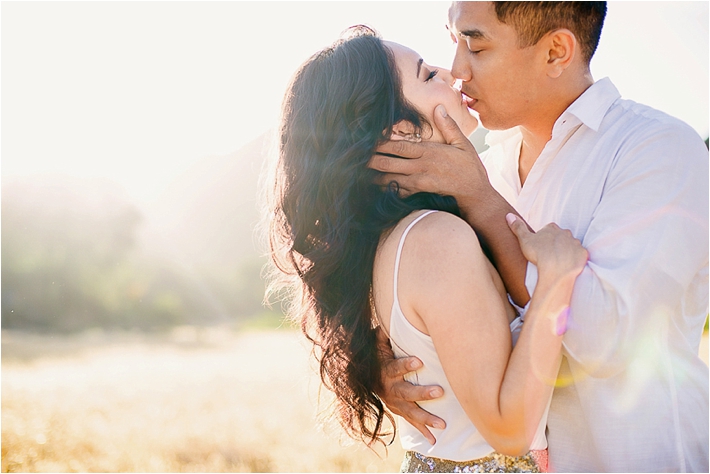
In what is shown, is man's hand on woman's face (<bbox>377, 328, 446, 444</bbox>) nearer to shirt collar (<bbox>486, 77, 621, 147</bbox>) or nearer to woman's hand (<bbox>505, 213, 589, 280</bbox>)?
woman's hand (<bbox>505, 213, 589, 280</bbox>)

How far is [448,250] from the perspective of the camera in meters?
2.55

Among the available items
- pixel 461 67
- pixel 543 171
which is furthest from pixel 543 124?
pixel 461 67

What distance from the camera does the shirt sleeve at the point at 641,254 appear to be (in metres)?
2.60

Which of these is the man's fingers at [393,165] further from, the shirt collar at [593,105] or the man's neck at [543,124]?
the man's neck at [543,124]

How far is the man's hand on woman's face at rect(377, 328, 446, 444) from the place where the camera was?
284 cm

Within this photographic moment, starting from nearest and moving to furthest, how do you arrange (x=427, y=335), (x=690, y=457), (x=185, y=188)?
(x=427, y=335)
(x=690, y=457)
(x=185, y=188)

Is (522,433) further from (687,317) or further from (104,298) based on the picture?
(104,298)

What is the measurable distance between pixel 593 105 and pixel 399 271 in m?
1.54

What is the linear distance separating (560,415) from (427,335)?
32.7 inches

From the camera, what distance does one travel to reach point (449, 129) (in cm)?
316

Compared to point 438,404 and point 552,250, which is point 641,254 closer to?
point 552,250

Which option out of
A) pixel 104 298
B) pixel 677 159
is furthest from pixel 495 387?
pixel 104 298

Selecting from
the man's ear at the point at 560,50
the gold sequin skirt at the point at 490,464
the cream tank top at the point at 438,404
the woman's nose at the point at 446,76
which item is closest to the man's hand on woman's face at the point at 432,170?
the cream tank top at the point at 438,404

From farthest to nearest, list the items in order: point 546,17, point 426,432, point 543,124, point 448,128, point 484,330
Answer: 1. point 543,124
2. point 546,17
3. point 448,128
4. point 426,432
5. point 484,330
